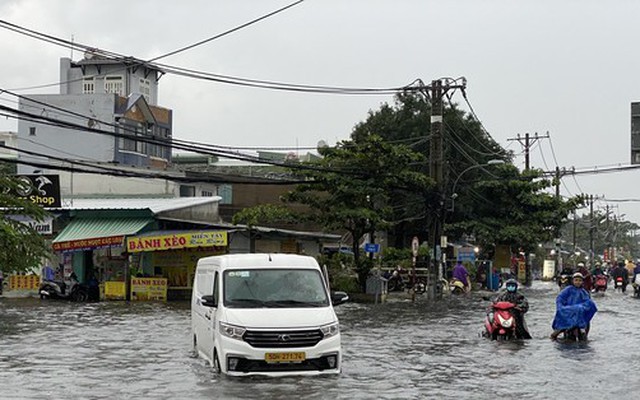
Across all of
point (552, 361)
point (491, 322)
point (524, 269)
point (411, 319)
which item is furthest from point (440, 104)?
point (524, 269)

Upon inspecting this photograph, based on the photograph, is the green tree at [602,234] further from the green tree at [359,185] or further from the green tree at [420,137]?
the green tree at [359,185]

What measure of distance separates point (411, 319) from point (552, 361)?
1196 cm

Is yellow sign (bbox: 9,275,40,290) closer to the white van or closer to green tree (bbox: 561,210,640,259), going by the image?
the white van

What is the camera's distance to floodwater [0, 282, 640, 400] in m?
13.4

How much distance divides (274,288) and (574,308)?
8.51 m

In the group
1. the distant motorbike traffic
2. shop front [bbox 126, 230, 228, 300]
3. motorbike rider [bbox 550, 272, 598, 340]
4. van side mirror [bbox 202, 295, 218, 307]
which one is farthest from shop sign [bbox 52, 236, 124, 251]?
van side mirror [bbox 202, 295, 218, 307]

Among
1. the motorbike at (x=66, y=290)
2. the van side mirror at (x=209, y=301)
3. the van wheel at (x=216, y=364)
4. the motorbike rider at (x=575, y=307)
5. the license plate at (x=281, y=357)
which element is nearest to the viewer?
the license plate at (x=281, y=357)

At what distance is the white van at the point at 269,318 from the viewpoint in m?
13.7

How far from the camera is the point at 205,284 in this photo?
16750 millimetres

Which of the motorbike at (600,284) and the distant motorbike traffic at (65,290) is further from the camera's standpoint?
the motorbike at (600,284)

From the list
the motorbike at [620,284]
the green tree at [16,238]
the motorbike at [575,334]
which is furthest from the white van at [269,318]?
the motorbike at [620,284]

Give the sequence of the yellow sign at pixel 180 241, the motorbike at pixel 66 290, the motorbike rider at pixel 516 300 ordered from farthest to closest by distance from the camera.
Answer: the motorbike at pixel 66 290
the yellow sign at pixel 180 241
the motorbike rider at pixel 516 300

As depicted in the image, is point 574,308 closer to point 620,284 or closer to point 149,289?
point 149,289

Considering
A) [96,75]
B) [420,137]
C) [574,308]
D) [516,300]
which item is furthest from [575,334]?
[96,75]
